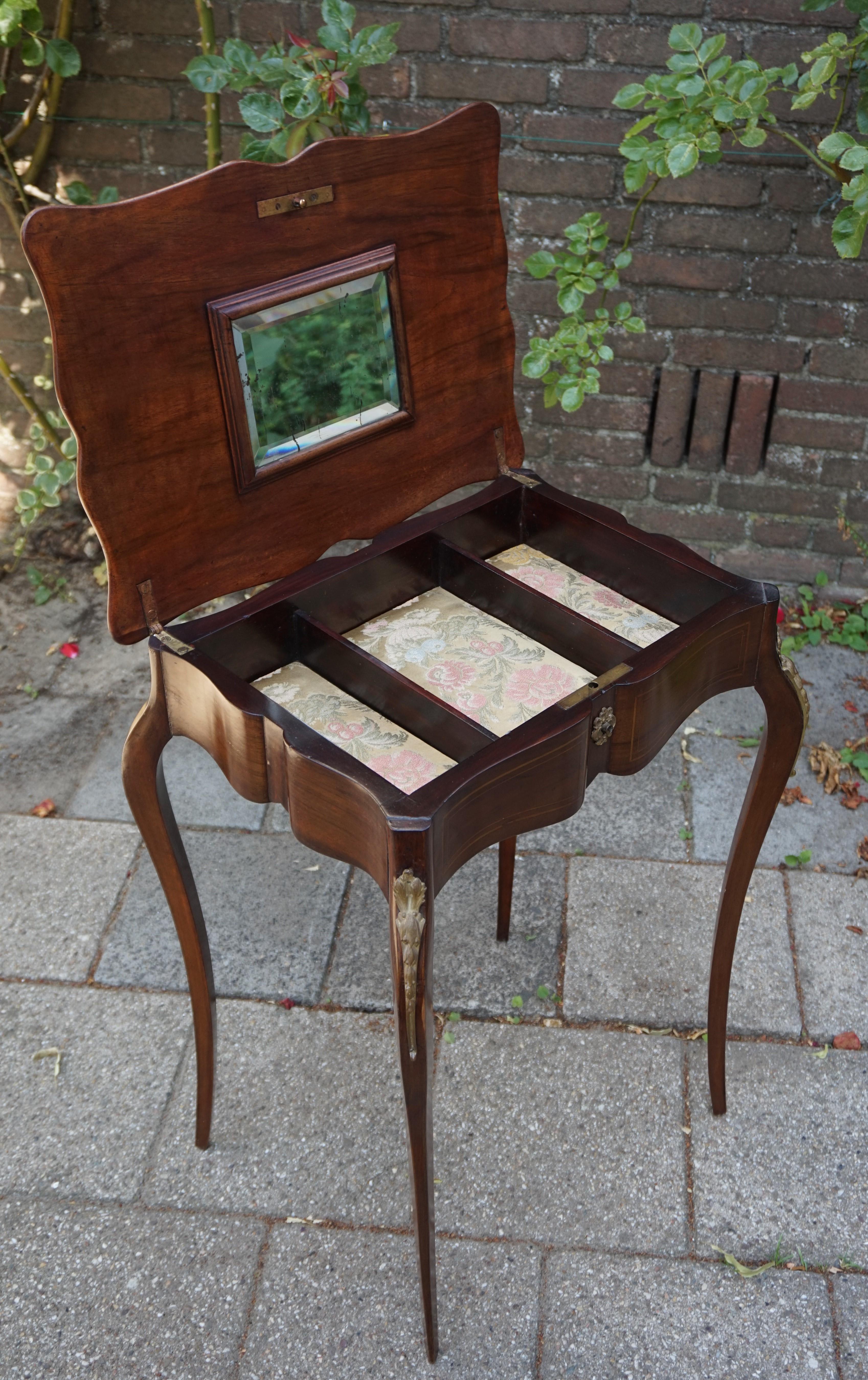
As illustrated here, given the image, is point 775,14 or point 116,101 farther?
point 116,101

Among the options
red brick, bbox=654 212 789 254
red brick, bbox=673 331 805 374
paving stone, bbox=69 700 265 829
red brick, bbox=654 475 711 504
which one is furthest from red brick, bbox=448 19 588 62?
paving stone, bbox=69 700 265 829

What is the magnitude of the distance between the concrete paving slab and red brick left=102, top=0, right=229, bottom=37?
5.71 ft

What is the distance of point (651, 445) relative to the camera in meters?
3.00

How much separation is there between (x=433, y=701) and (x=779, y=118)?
71.3 inches

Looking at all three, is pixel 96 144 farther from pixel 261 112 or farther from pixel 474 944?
pixel 474 944

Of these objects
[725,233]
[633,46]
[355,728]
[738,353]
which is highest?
[633,46]

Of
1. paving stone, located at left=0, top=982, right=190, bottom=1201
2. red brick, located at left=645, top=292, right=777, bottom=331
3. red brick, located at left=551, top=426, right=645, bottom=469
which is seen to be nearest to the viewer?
paving stone, located at left=0, top=982, right=190, bottom=1201

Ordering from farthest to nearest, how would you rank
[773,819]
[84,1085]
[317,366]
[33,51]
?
[33,51]
[773,819]
[84,1085]
[317,366]

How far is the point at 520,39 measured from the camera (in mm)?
2523

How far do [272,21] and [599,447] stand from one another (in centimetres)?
122

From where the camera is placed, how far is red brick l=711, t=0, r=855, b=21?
2.41 m

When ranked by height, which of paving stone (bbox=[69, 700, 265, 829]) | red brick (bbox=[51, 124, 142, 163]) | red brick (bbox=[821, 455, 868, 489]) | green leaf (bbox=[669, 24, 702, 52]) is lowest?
paving stone (bbox=[69, 700, 265, 829])

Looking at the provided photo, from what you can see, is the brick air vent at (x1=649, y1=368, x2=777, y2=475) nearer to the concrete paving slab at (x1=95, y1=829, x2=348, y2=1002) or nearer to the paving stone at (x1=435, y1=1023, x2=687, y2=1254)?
the concrete paving slab at (x1=95, y1=829, x2=348, y2=1002)

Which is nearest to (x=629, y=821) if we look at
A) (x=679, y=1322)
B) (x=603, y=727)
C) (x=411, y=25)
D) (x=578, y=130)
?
(x=679, y=1322)
